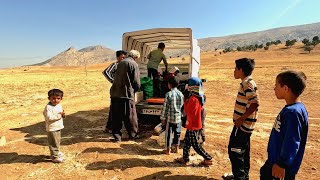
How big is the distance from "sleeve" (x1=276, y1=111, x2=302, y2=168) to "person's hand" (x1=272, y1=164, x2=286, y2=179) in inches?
2.7

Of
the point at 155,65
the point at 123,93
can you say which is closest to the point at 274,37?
the point at 155,65

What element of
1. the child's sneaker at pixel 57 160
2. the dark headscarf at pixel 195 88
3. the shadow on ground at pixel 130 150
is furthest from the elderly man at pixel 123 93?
the dark headscarf at pixel 195 88

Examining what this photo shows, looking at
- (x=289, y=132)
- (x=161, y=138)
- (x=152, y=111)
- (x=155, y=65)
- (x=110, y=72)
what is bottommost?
(x=161, y=138)

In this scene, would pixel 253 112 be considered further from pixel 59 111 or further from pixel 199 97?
pixel 59 111

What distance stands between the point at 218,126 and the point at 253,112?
422cm

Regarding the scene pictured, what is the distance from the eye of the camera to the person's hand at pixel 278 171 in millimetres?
2772

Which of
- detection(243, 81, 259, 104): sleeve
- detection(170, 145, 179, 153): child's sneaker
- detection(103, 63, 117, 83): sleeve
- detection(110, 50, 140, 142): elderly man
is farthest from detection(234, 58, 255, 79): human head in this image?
detection(103, 63, 117, 83): sleeve

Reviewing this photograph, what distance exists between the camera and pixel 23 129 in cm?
798

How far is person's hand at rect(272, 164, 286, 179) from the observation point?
2772 millimetres

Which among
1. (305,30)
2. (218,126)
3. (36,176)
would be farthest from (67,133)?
(305,30)

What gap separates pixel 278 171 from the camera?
2795 millimetres

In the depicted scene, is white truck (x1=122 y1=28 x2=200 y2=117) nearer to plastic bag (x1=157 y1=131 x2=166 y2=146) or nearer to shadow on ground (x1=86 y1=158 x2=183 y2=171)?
plastic bag (x1=157 y1=131 x2=166 y2=146)

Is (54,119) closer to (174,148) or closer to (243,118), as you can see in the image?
(174,148)

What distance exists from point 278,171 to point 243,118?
3.88 feet
